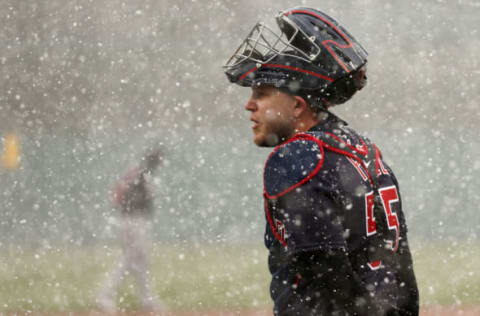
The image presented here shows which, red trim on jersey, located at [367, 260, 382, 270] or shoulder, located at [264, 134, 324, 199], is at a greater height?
shoulder, located at [264, 134, 324, 199]

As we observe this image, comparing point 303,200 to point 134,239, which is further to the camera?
point 134,239

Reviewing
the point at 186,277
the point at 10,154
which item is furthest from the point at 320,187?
the point at 10,154

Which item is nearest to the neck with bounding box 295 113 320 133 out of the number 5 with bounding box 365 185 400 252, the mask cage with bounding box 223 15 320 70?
the mask cage with bounding box 223 15 320 70

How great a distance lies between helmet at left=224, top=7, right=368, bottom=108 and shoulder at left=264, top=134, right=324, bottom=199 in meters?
0.32

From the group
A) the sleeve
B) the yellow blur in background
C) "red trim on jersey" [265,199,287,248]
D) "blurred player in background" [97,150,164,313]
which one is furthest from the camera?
the yellow blur in background

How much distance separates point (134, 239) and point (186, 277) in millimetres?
3864

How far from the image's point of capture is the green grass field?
33.4ft

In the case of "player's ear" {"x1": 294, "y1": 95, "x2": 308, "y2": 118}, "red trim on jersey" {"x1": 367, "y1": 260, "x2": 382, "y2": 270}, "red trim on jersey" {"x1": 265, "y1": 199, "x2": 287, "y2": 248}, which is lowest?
"red trim on jersey" {"x1": 367, "y1": 260, "x2": 382, "y2": 270}

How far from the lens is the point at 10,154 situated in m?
19.4

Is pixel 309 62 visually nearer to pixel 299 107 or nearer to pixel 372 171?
pixel 299 107

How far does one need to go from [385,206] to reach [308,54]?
Result: 2.04ft

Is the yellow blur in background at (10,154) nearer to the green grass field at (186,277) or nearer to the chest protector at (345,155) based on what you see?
the green grass field at (186,277)

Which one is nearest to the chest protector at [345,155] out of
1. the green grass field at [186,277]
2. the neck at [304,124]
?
the neck at [304,124]

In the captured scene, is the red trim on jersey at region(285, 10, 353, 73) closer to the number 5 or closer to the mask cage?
the mask cage
